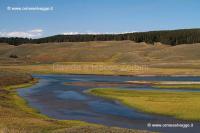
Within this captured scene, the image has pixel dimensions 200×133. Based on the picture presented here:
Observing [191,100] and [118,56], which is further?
[118,56]

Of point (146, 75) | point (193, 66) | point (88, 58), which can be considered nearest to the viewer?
point (146, 75)

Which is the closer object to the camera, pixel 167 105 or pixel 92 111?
pixel 92 111

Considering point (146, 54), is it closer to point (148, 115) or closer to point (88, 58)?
point (88, 58)

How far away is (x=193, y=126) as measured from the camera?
119ft

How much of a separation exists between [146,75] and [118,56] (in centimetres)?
8214

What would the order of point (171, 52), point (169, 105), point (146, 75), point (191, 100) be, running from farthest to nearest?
point (171, 52)
point (146, 75)
point (191, 100)
point (169, 105)

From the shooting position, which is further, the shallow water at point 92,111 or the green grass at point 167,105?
the green grass at point 167,105

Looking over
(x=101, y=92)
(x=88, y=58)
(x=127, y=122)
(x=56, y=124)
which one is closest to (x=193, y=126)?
(x=127, y=122)

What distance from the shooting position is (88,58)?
197750mm

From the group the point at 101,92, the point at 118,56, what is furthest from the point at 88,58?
the point at 101,92

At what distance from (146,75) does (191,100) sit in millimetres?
59969

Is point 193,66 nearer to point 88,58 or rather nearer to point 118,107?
point 88,58

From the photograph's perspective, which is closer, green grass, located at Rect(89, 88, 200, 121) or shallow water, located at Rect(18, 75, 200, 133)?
shallow water, located at Rect(18, 75, 200, 133)

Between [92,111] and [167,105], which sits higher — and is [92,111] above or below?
below
